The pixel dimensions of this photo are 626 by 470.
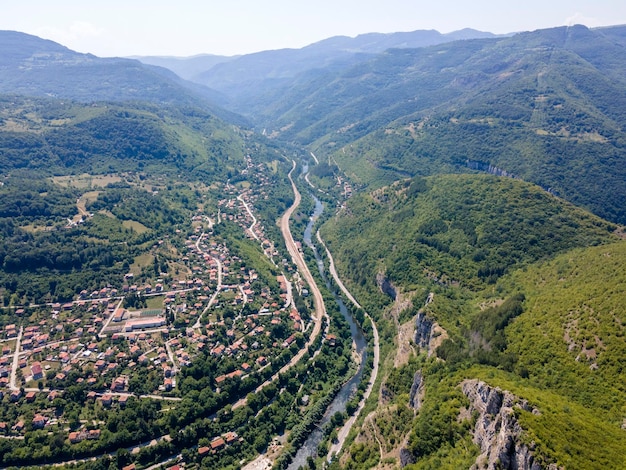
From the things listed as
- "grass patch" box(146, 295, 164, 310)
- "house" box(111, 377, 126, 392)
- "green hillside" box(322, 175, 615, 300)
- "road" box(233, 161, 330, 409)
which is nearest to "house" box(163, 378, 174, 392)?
"house" box(111, 377, 126, 392)

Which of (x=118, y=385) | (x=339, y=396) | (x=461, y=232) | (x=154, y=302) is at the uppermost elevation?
(x=461, y=232)

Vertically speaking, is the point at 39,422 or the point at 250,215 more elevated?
the point at 250,215

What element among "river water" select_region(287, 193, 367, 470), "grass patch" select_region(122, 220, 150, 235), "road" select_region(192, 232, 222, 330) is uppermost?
"grass patch" select_region(122, 220, 150, 235)

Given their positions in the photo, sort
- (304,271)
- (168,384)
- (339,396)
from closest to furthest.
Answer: (168,384), (339,396), (304,271)

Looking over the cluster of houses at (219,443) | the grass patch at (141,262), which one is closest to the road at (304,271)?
the cluster of houses at (219,443)

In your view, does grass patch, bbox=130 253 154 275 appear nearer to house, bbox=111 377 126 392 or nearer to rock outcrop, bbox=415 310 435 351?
house, bbox=111 377 126 392

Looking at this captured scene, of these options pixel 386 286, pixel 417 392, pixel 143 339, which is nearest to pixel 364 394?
pixel 417 392

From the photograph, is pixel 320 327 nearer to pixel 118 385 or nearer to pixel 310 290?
pixel 310 290

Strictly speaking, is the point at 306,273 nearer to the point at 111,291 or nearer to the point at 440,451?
the point at 111,291
